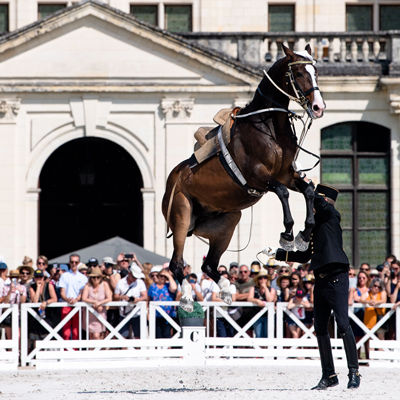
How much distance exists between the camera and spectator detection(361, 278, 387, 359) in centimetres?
1381

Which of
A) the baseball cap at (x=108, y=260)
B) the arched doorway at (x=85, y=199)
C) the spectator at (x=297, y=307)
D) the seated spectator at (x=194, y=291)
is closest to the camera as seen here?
the spectator at (x=297, y=307)

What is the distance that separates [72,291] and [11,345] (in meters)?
1.55

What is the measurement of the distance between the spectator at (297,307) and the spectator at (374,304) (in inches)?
36.0

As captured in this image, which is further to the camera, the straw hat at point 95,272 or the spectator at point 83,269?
the spectator at point 83,269

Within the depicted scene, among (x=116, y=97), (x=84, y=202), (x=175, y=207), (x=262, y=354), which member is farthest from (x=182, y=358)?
(x=84, y=202)

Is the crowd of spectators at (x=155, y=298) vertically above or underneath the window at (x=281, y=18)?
underneath

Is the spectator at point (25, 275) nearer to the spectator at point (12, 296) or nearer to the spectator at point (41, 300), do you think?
the spectator at point (12, 296)

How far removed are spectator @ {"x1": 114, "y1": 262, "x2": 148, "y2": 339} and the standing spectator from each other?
2.02ft

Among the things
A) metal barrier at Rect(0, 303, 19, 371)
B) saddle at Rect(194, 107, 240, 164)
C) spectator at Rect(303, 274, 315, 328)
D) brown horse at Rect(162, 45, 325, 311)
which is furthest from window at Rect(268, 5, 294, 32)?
brown horse at Rect(162, 45, 325, 311)

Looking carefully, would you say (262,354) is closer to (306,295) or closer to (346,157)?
(306,295)

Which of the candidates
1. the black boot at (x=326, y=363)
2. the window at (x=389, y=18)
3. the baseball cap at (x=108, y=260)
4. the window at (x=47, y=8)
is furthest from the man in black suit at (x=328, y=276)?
the window at (x=47, y=8)

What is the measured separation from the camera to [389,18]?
24.1 meters

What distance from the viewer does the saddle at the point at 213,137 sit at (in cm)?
900

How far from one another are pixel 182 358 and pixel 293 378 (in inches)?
91.6
